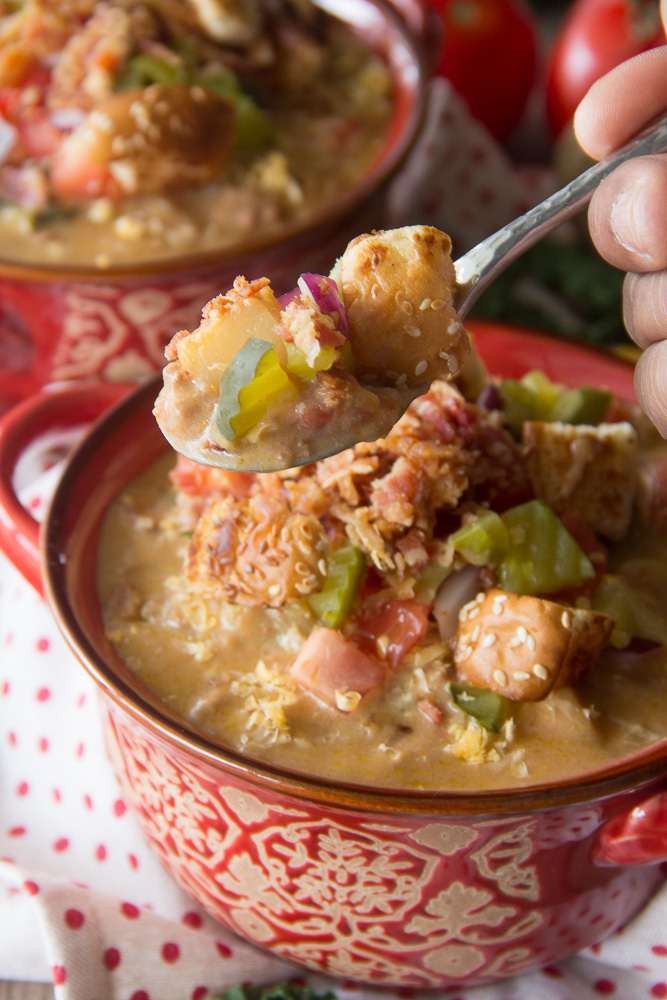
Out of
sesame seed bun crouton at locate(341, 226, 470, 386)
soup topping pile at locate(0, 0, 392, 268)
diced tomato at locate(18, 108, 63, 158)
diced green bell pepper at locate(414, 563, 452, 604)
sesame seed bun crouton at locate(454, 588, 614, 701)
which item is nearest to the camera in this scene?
sesame seed bun crouton at locate(341, 226, 470, 386)

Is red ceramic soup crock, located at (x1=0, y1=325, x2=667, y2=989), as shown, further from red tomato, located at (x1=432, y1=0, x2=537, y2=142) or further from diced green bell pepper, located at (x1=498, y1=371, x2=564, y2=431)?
red tomato, located at (x1=432, y1=0, x2=537, y2=142)

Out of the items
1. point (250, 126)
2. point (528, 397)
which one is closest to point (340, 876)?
point (528, 397)

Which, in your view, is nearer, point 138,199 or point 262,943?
point 262,943

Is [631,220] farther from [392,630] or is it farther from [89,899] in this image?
[89,899]

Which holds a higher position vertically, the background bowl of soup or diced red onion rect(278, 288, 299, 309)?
diced red onion rect(278, 288, 299, 309)

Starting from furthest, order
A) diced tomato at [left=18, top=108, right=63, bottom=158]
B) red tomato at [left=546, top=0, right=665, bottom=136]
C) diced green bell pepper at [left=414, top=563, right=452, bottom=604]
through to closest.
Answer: red tomato at [left=546, top=0, right=665, bottom=136], diced tomato at [left=18, top=108, right=63, bottom=158], diced green bell pepper at [left=414, top=563, right=452, bottom=604]

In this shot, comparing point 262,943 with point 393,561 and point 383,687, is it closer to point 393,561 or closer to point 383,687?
point 383,687

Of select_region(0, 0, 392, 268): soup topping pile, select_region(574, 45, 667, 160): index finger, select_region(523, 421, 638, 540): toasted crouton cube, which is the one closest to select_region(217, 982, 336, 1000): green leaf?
select_region(523, 421, 638, 540): toasted crouton cube

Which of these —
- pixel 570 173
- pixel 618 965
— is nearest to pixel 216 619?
pixel 618 965
